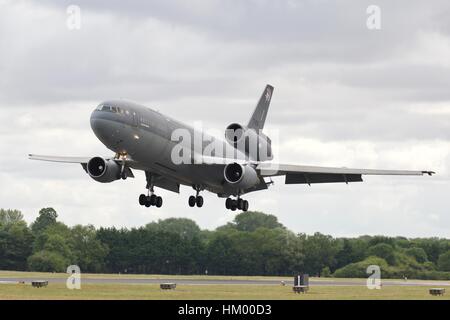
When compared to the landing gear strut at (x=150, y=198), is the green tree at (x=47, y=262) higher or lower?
lower

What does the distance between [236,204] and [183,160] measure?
10973mm

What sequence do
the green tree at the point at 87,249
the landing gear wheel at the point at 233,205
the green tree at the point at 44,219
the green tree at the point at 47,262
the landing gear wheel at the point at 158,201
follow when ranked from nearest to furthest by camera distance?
1. the landing gear wheel at the point at 158,201
2. the landing gear wheel at the point at 233,205
3. the green tree at the point at 47,262
4. the green tree at the point at 87,249
5. the green tree at the point at 44,219

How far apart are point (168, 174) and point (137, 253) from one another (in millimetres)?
59303

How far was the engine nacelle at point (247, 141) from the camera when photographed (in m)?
97.6

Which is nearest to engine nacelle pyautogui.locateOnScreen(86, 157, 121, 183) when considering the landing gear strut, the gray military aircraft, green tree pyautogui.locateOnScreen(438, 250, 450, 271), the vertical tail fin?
the gray military aircraft

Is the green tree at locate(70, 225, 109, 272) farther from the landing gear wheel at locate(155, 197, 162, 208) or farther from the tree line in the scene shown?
the landing gear wheel at locate(155, 197, 162, 208)

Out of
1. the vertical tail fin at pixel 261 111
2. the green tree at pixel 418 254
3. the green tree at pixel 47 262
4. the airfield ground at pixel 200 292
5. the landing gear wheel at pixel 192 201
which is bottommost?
the airfield ground at pixel 200 292

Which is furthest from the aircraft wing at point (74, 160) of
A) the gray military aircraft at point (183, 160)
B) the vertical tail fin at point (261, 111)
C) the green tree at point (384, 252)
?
the green tree at point (384, 252)

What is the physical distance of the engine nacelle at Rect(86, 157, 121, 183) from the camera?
271 feet

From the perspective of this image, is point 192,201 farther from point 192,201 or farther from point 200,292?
point 200,292

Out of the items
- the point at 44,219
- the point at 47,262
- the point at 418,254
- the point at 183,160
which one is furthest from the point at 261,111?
the point at 44,219

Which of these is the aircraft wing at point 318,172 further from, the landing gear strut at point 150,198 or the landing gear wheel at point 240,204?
the landing gear strut at point 150,198
